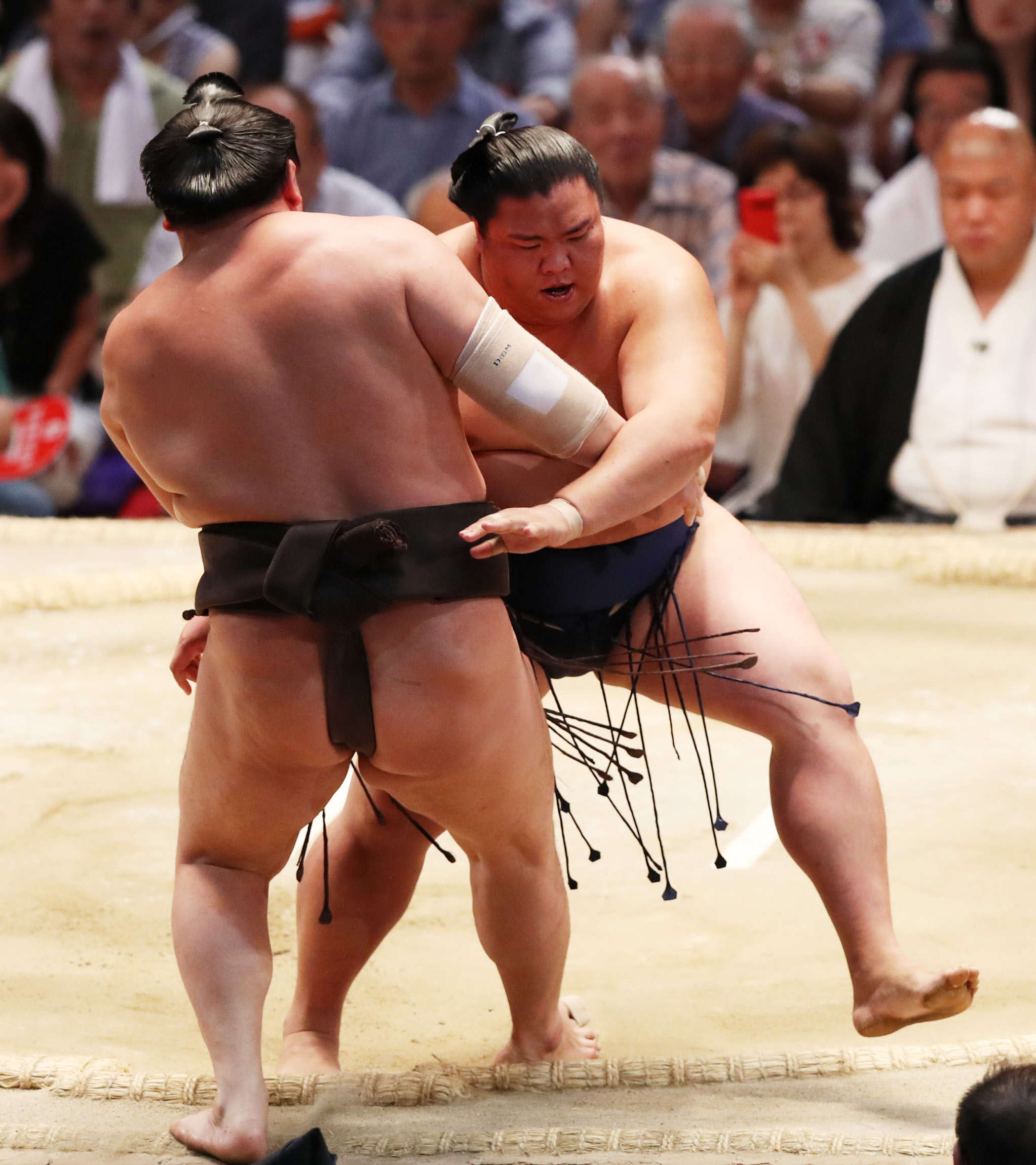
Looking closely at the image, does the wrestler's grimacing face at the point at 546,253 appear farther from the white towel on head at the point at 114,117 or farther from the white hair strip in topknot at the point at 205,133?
the white towel on head at the point at 114,117

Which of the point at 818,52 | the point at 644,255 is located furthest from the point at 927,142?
the point at 644,255

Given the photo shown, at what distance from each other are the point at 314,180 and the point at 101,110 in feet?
2.71

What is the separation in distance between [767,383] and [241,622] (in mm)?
3237

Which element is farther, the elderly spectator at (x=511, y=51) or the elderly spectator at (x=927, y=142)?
the elderly spectator at (x=511, y=51)

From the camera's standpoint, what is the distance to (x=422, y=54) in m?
4.98

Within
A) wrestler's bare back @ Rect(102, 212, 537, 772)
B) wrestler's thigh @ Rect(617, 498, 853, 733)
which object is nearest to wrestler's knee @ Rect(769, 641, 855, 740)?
wrestler's thigh @ Rect(617, 498, 853, 733)

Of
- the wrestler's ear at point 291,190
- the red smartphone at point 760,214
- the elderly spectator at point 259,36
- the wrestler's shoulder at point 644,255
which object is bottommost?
the red smartphone at point 760,214

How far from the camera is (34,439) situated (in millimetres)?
4602

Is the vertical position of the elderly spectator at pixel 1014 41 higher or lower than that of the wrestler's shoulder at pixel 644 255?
higher

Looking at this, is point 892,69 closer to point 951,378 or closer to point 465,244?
point 951,378

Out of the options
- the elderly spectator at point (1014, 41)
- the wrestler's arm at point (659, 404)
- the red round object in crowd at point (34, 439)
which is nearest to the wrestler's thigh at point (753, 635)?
the wrestler's arm at point (659, 404)

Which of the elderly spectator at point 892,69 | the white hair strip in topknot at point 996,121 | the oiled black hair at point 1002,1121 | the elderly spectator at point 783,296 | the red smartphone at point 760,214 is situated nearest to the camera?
the oiled black hair at point 1002,1121

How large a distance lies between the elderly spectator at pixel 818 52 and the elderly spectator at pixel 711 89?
100 millimetres

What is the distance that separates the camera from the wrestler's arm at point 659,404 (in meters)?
1.42
